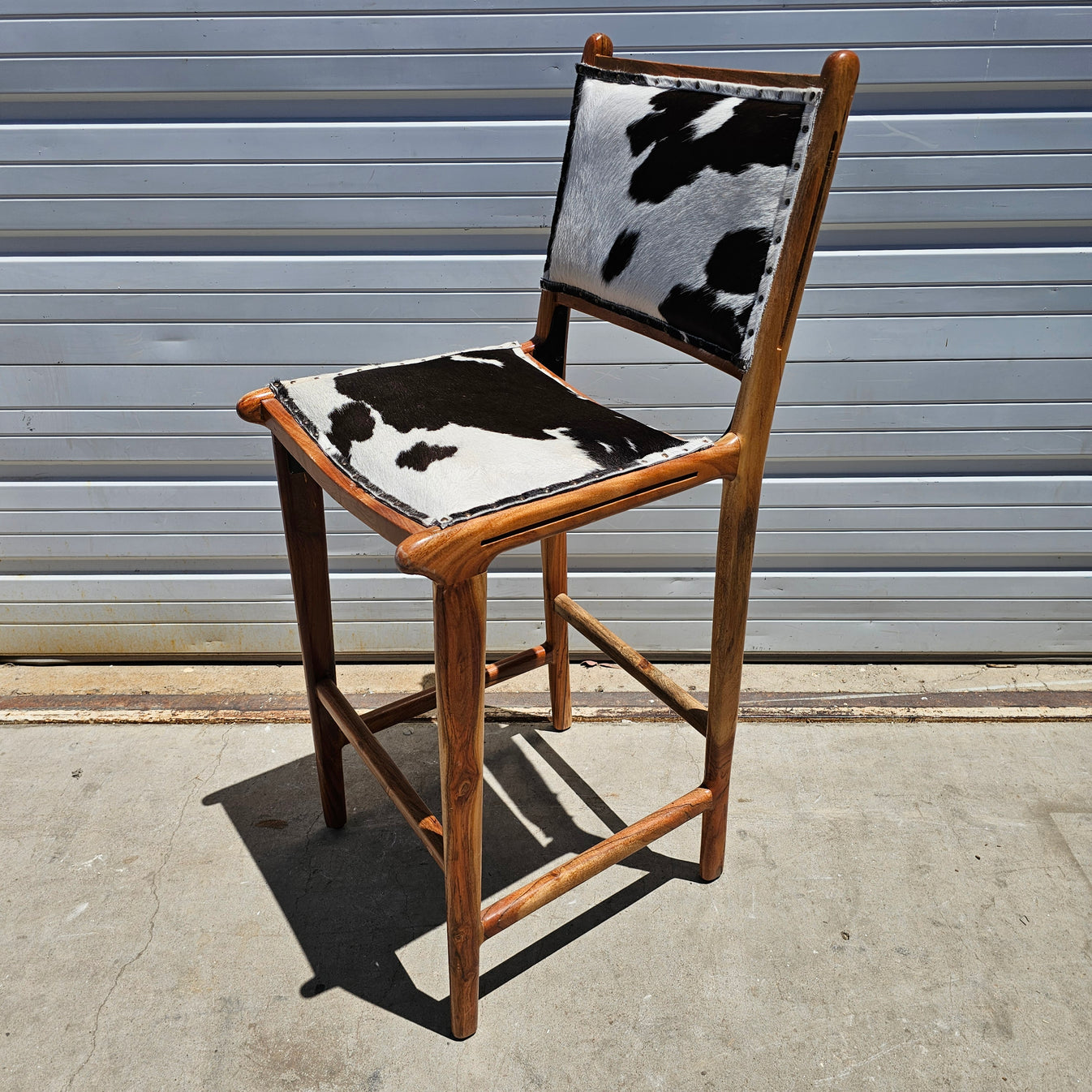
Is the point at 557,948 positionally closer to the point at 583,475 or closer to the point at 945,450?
the point at 583,475

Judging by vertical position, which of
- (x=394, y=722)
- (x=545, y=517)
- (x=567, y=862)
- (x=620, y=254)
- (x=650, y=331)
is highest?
(x=620, y=254)

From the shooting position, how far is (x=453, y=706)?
1.20 m

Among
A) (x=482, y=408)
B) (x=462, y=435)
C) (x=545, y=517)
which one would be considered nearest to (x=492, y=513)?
(x=545, y=517)

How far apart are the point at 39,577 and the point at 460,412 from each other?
1.51 meters

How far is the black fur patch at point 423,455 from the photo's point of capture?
121 cm

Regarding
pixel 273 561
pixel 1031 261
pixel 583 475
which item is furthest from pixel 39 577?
pixel 1031 261

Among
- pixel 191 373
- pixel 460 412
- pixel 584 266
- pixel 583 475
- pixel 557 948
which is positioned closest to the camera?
pixel 583 475

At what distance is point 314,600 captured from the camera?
1.65m

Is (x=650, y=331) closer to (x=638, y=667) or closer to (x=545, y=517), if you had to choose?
(x=545, y=517)

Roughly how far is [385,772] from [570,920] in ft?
1.47

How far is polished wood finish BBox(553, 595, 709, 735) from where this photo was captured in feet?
5.36

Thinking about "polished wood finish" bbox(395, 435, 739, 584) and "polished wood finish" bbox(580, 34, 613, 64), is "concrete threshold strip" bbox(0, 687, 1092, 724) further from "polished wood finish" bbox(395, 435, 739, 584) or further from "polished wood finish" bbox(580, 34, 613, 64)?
"polished wood finish" bbox(580, 34, 613, 64)

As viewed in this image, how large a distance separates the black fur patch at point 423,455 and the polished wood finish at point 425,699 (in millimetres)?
679

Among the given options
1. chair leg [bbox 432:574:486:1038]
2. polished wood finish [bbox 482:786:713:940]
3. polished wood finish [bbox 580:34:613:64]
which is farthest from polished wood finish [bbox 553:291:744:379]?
polished wood finish [bbox 482:786:713:940]
